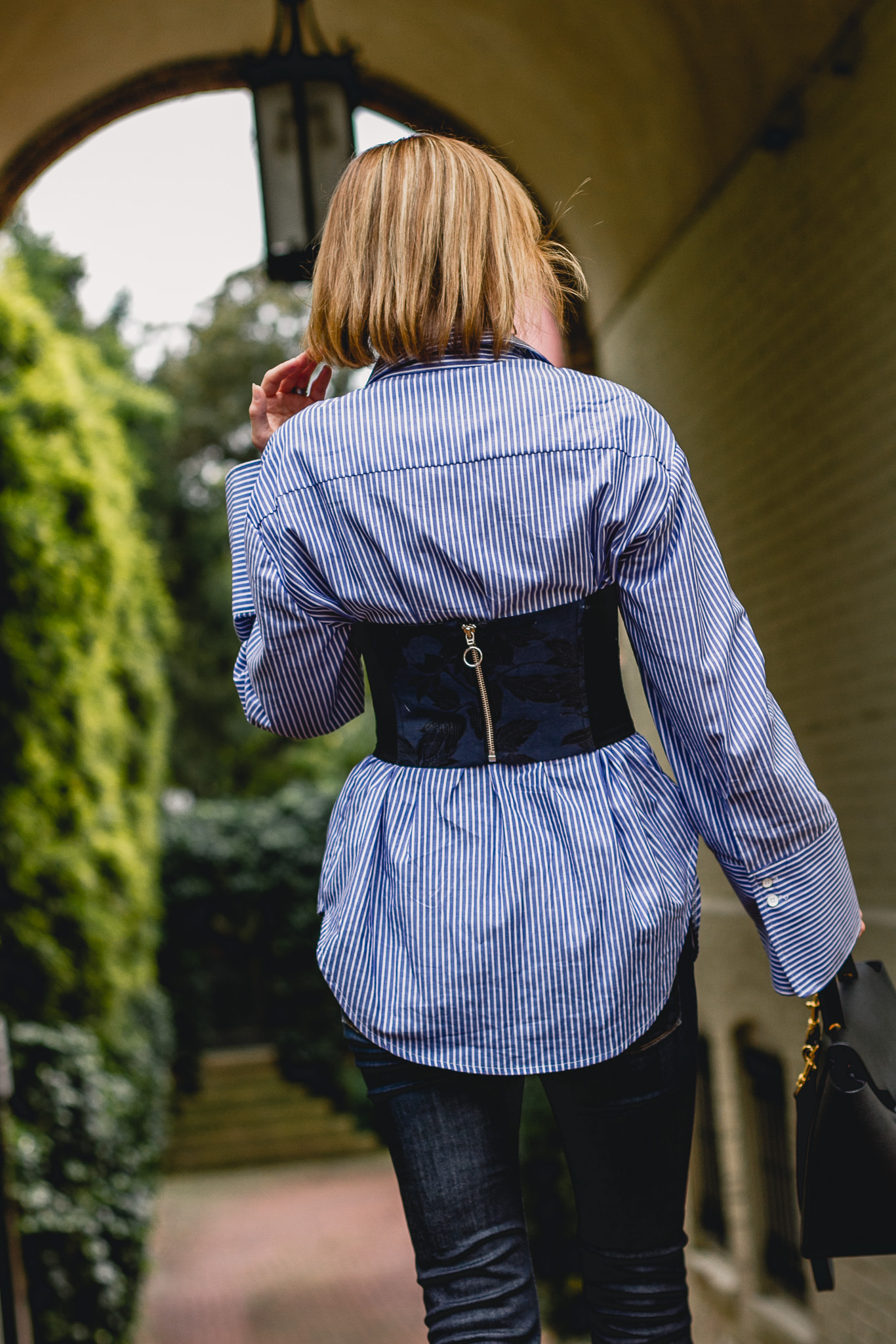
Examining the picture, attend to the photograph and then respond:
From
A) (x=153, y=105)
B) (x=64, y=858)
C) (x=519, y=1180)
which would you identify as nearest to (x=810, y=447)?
(x=519, y=1180)

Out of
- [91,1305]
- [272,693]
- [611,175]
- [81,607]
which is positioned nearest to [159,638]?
[81,607]

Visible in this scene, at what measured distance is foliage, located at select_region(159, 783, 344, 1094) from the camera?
17.5m

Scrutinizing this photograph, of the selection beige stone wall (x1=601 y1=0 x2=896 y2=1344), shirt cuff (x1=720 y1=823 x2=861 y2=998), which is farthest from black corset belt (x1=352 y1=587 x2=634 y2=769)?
beige stone wall (x1=601 y1=0 x2=896 y2=1344)

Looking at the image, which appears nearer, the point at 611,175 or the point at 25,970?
the point at 611,175

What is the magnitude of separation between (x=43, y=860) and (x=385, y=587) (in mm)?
5335

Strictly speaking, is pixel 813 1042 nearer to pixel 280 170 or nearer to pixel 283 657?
pixel 283 657

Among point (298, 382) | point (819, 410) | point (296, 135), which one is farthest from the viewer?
point (296, 135)

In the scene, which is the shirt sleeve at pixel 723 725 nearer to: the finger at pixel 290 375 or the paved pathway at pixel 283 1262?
the finger at pixel 290 375

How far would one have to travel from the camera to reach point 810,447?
369 centimetres

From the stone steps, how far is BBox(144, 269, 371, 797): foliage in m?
5.59

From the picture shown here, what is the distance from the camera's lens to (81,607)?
299 inches

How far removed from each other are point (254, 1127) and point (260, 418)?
16.6m

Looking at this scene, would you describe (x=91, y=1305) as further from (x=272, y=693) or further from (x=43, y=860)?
(x=272, y=693)

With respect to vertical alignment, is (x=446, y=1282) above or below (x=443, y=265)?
below
